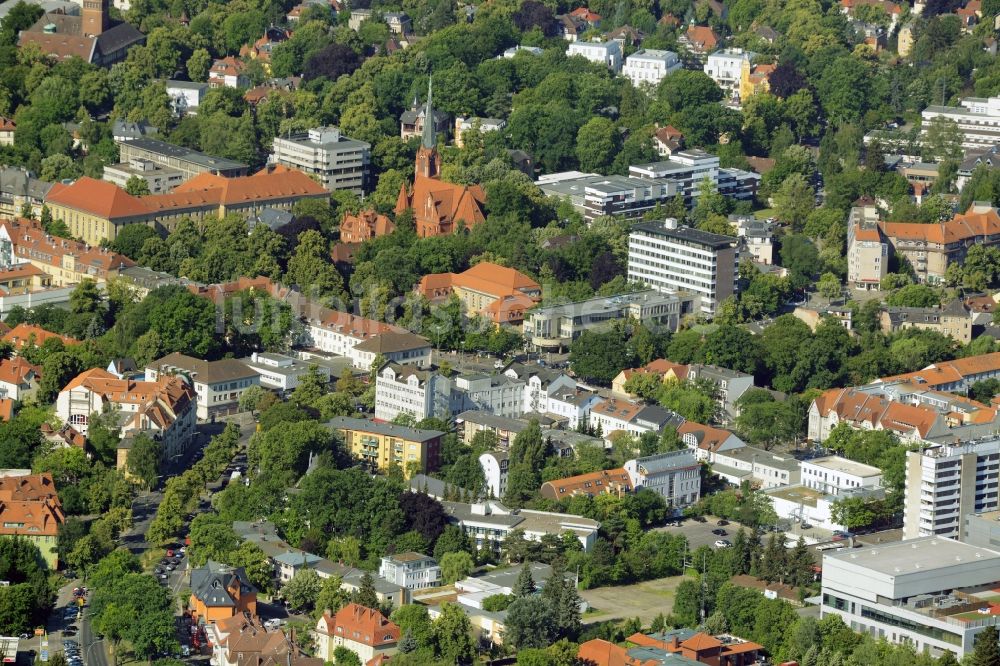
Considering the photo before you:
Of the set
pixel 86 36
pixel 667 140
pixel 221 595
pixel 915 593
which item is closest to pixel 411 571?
pixel 221 595

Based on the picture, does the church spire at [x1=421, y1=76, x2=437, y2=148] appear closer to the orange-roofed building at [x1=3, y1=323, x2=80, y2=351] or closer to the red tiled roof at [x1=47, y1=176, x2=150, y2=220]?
the red tiled roof at [x1=47, y1=176, x2=150, y2=220]

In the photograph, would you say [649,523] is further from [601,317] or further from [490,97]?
[490,97]

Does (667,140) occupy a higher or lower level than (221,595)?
higher

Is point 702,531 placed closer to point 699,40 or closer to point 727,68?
point 727,68

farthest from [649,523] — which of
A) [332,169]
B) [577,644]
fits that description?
[332,169]

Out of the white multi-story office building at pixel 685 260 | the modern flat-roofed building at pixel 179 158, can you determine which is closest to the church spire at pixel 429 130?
the modern flat-roofed building at pixel 179 158

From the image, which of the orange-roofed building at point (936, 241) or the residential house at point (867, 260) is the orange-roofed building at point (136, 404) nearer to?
the residential house at point (867, 260)

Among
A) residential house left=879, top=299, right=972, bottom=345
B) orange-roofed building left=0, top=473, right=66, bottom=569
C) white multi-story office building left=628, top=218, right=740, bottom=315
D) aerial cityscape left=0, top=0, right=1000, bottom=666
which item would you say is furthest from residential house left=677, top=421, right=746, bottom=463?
orange-roofed building left=0, top=473, right=66, bottom=569
